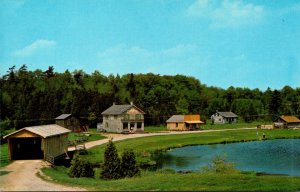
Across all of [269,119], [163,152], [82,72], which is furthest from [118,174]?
[82,72]

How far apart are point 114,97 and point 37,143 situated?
236 feet

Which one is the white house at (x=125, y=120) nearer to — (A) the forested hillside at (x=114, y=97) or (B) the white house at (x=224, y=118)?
(A) the forested hillside at (x=114, y=97)

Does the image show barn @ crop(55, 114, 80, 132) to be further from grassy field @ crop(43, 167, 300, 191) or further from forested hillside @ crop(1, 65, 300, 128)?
grassy field @ crop(43, 167, 300, 191)

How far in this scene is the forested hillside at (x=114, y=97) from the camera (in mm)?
103688

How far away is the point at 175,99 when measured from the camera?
152 metres

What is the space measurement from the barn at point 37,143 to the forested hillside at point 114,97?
37223mm

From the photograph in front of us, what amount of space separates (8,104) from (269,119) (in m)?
84.0

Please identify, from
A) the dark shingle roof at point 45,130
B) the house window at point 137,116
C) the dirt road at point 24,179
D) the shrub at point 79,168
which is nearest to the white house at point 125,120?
the house window at point 137,116

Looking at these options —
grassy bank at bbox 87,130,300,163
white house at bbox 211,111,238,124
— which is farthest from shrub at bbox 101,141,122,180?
white house at bbox 211,111,238,124

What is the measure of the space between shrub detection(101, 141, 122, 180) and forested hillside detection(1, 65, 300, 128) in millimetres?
49320

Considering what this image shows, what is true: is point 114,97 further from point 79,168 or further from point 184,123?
point 79,168

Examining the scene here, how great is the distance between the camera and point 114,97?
114125 mm

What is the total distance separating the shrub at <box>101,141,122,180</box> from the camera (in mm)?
32094

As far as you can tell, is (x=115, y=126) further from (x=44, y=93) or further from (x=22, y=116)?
(x=44, y=93)
